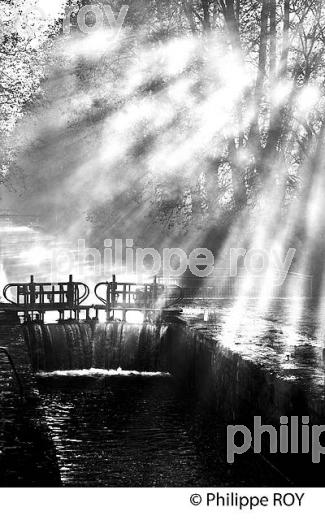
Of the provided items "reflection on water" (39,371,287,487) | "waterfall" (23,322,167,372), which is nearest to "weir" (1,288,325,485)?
"waterfall" (23,322,167,372)

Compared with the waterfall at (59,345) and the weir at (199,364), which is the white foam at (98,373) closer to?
the weir at (199,364)

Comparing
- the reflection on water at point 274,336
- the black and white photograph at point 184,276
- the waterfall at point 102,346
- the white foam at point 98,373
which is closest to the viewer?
the black and white photograph at point 184,276

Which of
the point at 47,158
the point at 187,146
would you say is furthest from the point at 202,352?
the point at 47,158

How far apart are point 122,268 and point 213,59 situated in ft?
66.6

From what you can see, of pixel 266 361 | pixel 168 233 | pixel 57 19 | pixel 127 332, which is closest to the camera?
pixel 266 361

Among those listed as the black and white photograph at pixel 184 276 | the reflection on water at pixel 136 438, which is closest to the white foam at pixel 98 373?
the black and white photograph at pixel 184 276

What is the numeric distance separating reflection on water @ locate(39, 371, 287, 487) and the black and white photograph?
0.06 m

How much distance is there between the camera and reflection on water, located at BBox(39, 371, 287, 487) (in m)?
14.4

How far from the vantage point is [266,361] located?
1645 centimetres

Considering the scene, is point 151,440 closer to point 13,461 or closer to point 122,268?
point 13,461

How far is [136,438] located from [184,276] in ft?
56.3

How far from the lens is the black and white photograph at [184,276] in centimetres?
1429

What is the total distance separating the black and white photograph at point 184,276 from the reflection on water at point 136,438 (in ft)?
0.18

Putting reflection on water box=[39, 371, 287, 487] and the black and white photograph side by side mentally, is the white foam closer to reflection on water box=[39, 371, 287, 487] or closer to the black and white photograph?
the black and white photograph
